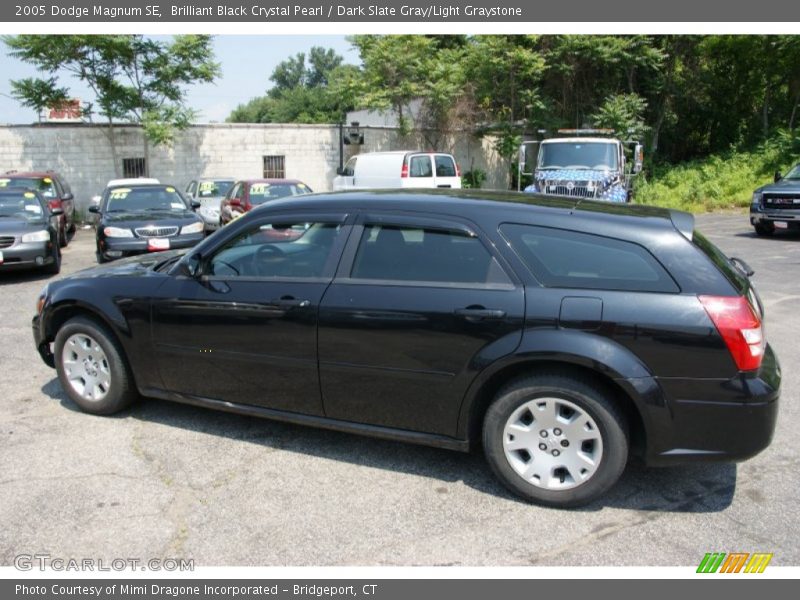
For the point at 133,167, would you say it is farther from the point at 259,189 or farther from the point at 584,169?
the point at 584,169

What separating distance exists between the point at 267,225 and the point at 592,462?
242 cm

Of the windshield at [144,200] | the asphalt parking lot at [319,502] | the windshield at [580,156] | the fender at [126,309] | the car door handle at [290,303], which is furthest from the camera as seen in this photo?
A: the windshield at [580,156]

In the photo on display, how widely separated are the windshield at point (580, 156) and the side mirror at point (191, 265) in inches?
514

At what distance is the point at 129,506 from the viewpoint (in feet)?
11.9

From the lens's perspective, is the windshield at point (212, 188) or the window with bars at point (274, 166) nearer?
the windshield at point (212, 188)

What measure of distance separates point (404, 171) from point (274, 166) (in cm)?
897

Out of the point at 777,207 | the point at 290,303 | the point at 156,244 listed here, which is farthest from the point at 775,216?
the point at 290,303

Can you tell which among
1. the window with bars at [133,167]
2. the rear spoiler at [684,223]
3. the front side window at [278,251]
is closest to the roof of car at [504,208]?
the rear spoiler at [684,223]

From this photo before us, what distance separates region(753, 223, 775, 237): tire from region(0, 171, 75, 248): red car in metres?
15.4

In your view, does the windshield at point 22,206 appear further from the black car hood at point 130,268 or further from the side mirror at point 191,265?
the side mirror at point 191,265

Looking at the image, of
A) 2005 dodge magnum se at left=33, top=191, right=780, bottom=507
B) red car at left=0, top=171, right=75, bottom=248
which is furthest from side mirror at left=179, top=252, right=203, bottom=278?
red car at left=0, top=171, right=75, bottom=248

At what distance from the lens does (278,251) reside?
14.4 ft

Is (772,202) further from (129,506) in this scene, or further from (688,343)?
(129,506)

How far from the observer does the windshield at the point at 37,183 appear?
15109mm
